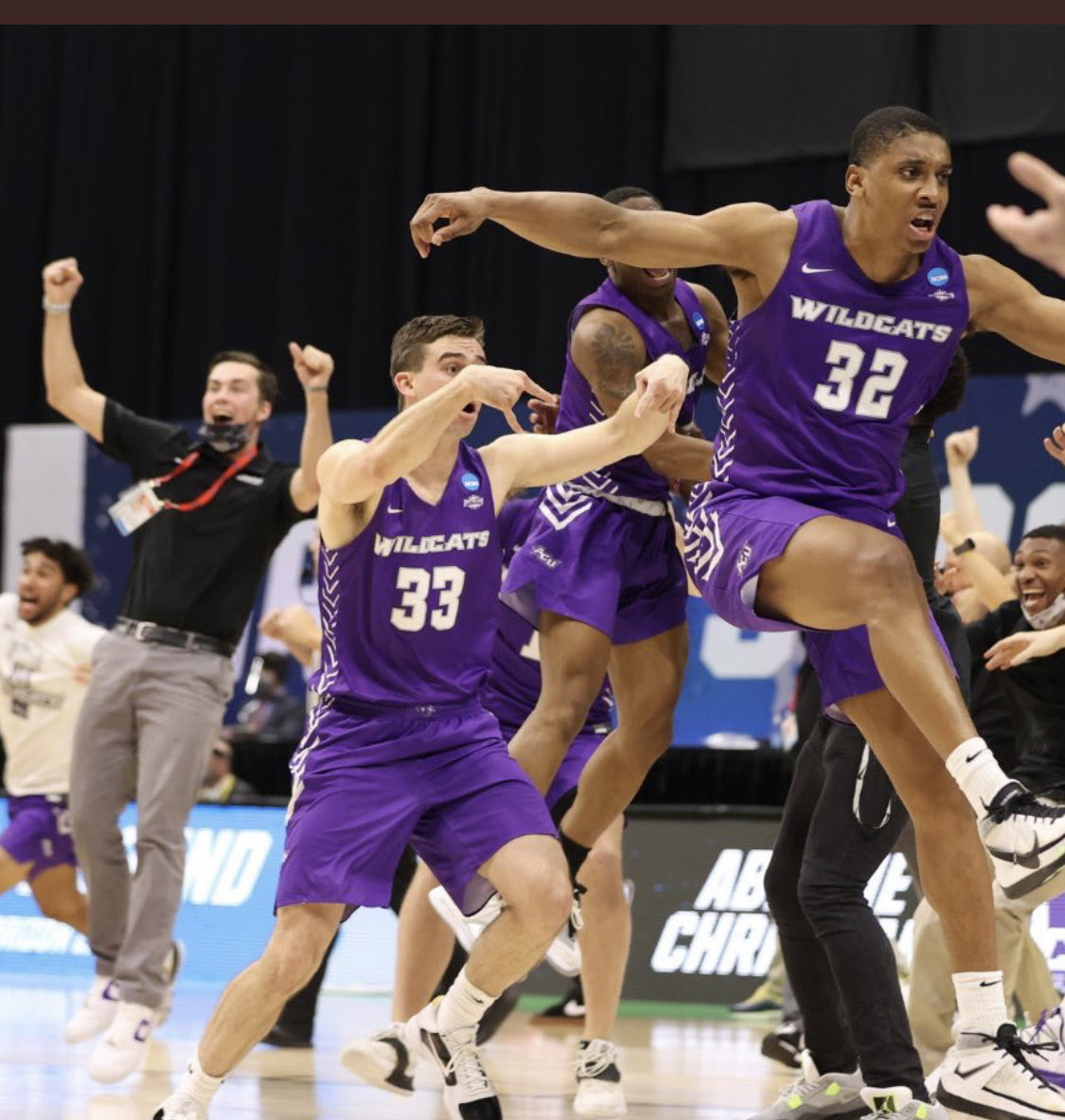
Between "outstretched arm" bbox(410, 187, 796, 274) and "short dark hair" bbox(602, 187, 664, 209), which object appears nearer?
"outstretched arm" bbox(410, 187, 796, 274)

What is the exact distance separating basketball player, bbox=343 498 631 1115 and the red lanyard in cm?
121

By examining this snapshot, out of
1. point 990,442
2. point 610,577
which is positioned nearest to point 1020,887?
point 610,577

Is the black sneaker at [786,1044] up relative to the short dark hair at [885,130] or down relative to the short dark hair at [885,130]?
down

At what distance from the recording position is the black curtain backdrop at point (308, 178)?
1368 centimetres

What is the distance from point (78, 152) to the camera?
15695 millimetres

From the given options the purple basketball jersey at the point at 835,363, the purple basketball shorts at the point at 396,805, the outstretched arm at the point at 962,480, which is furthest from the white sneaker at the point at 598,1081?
the outstretched arm at the point at 962,480

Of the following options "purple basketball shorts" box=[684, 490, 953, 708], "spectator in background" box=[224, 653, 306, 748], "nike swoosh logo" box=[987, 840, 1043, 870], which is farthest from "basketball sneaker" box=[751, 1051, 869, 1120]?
"spectator in background" box=[224, 653, 306, 748]

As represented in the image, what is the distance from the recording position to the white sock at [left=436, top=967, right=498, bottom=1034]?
4297mm

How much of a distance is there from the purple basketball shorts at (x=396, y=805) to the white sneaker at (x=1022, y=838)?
3.85 feet

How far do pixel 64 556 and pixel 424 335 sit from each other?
400 centimetres

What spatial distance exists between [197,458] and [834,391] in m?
3.41

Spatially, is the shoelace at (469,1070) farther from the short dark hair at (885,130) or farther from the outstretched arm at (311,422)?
the short dark hair at (885,130)

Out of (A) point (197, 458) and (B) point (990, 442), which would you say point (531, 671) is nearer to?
(A) point (197, 458)

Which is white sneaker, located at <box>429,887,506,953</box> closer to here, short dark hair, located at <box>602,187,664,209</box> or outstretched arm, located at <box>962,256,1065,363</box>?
outstretched arm, located at <box>962,256,1065,363</box>
